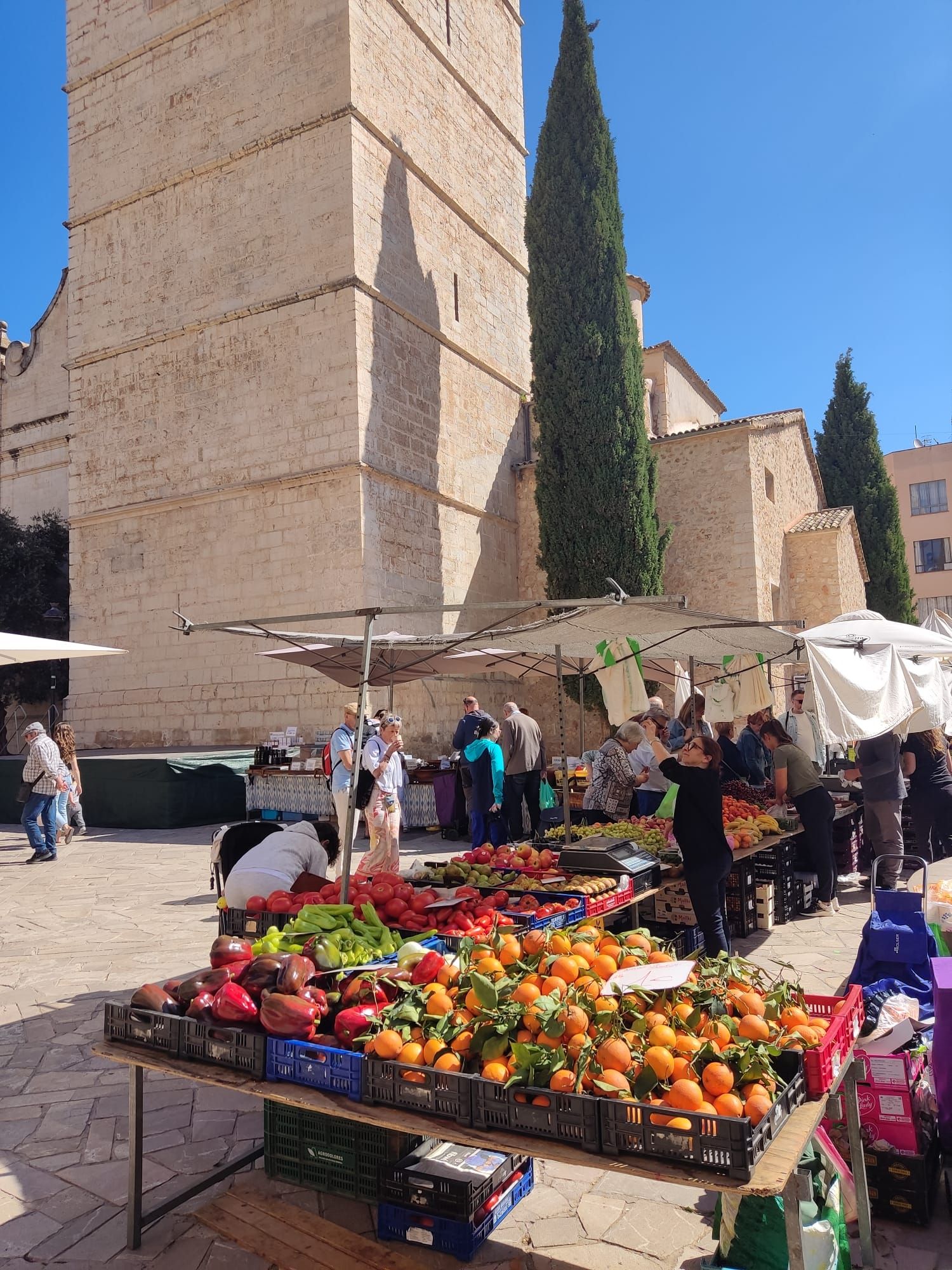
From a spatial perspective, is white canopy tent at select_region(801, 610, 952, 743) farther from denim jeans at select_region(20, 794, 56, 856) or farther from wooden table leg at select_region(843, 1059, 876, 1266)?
denim jeans at select_region(20, 794, 56, 856)

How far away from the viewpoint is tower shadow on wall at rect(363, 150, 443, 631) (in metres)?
15.8

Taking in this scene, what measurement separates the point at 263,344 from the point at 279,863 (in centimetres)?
1328

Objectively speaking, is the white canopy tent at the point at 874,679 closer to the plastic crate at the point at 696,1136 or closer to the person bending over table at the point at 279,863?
the person bending over table at the point at 279,863

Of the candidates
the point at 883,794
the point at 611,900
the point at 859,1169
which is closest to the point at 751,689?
the point at 883,794

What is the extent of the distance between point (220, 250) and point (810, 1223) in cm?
1792

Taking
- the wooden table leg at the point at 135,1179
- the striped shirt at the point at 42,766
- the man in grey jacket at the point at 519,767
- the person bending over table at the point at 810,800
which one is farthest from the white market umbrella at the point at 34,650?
the wooden table leg at the point at 135,1179

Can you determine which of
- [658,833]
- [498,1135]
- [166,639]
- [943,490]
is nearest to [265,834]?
[658,833]

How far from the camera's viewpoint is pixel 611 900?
495 cm

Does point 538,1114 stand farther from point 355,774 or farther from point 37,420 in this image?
point 37,420

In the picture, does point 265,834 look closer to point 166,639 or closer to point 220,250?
point 166,639

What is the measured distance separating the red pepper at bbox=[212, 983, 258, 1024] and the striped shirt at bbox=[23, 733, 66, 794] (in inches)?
350

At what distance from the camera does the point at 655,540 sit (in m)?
17.7

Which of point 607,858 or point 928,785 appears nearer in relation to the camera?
point 607,858

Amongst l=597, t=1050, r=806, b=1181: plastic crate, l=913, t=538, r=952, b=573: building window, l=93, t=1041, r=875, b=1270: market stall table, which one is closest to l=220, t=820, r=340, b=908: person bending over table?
l=93, t=1041, r=875, b=1270: market stall table
